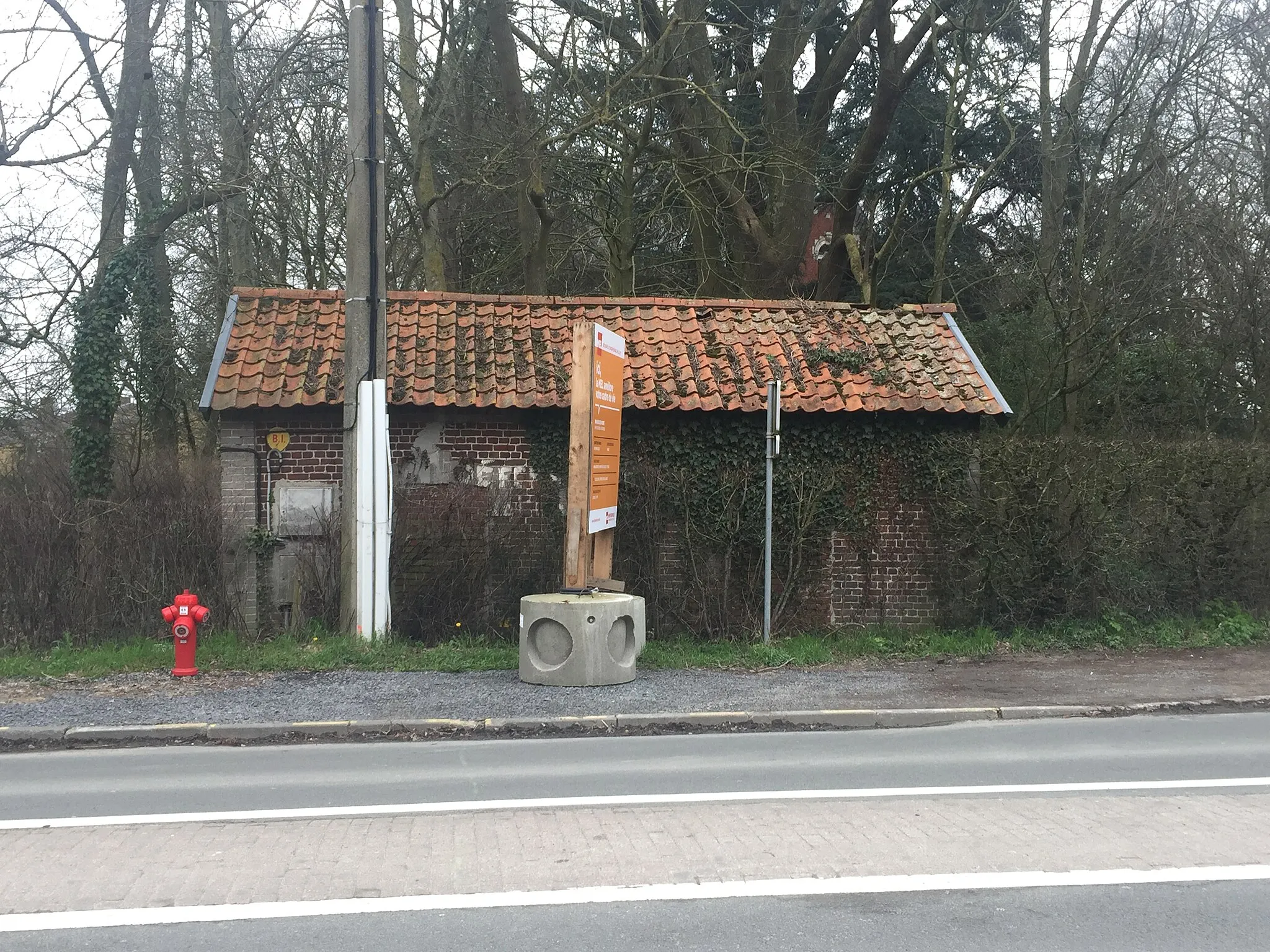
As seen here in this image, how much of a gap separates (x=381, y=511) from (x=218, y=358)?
3.24m

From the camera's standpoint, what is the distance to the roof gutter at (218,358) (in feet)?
40.1

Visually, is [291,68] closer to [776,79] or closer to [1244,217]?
[776,79]

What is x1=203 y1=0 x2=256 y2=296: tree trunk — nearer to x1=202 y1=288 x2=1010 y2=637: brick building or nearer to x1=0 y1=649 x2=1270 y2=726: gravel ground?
x1=202 y1=288 x2=1010 y2=637: brick building

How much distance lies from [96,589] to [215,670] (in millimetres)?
2414

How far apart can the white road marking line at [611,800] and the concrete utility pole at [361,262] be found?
5.15 metres

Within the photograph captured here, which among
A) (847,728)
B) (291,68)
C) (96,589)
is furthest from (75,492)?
(847,728)

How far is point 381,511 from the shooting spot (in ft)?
37.4

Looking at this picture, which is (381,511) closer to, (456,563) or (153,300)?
(456,563)

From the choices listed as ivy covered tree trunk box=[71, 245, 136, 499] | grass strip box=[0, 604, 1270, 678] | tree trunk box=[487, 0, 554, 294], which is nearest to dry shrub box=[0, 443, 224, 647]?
grass strip box=[0, 604, 1270, 678]

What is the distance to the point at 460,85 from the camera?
18484 millimetres

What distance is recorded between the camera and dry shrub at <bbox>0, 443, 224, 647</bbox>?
12.0 metres

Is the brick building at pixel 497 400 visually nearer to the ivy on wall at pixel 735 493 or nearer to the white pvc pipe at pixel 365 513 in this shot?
the ivy on wall at pixel 735 493

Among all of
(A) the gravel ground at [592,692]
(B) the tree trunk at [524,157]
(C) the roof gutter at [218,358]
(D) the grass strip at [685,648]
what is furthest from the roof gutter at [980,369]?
(C) the roof gutter at [218,358]

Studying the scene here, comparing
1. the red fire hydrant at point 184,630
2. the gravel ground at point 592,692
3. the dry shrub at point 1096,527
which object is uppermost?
the dry shrub at point 1096,527
